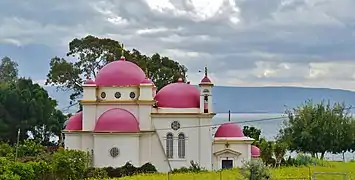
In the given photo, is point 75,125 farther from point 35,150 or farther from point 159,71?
point 159,71

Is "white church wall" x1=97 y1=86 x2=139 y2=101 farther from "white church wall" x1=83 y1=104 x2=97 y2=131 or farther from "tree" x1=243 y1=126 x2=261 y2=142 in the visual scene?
"tree" x1=243 y1=126 x2=261 y2=142

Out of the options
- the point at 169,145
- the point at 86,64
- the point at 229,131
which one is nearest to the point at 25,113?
the point at 86,64

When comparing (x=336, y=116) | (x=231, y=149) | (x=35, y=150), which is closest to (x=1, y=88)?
(x=35, y=150)

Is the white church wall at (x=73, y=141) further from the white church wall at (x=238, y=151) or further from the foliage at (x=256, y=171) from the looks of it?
the foliage at (x=256, y=171)

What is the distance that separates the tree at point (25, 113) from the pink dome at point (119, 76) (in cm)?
1173

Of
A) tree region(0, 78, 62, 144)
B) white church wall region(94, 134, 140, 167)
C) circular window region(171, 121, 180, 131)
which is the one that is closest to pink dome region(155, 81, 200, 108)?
circular window region(171, 121, 180, 131)

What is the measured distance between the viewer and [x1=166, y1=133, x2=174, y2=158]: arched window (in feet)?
135

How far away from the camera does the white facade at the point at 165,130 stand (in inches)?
1609

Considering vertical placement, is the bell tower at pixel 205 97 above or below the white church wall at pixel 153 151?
above

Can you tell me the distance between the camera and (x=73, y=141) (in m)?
41.5

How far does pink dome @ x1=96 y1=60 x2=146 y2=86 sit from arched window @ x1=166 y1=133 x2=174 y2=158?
390cm

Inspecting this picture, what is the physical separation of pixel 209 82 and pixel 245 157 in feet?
17.2

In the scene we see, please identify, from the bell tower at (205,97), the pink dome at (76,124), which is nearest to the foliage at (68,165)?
the pink dome at (76,124)

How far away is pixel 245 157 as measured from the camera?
41312 millimetres
